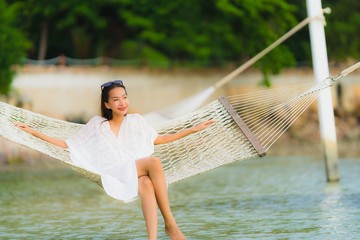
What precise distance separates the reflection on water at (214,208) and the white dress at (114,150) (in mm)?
1092

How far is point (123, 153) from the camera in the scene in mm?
9008

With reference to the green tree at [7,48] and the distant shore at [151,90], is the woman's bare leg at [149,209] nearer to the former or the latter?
the green tree at [7,48]

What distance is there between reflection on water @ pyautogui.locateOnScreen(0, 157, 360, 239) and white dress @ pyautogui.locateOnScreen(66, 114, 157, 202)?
3.58 feet

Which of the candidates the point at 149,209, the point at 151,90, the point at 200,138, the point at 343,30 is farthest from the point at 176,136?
the point at 343,30

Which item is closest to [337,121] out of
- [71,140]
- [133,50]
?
[133,50]

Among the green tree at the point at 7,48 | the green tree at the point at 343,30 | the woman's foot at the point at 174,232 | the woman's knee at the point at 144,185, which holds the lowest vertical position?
the woman's foot at the point at 174,232

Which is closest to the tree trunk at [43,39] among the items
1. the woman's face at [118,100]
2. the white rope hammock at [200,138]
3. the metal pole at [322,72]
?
the metal pole at [322,72]

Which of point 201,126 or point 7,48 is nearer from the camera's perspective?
point 201,126

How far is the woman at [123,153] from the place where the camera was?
8.82m

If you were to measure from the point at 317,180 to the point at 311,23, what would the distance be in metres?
2.33

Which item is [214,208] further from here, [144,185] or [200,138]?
[144,185]

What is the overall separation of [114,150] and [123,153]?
0.21ft

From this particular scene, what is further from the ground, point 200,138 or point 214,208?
point 214,208

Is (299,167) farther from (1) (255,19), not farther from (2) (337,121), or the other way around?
(2) (337,121)
